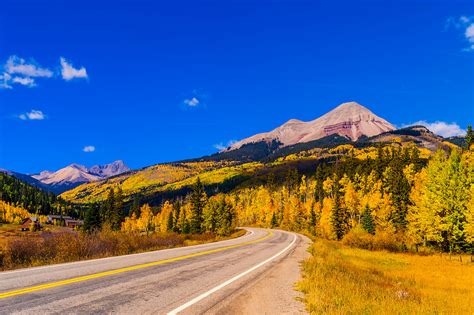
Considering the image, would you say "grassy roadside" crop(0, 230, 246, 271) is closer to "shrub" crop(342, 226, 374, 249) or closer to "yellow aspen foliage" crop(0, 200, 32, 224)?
"shrub" crop(342, 226, 374, 249)

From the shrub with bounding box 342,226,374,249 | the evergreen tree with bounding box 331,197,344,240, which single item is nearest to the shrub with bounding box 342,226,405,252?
the shrub with bounding box 342,226,374,249

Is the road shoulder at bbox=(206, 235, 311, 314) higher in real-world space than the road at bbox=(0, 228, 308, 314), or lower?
lower

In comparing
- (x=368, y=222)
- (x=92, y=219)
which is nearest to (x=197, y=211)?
(x=92, y=219)

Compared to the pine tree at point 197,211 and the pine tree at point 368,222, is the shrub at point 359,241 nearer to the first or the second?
the pine tree at point 368,222

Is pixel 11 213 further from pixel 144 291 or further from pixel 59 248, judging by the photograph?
pixel 144 291

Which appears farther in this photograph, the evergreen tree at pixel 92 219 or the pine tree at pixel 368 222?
the evergreen tree at pixel 92 219

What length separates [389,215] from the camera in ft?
206

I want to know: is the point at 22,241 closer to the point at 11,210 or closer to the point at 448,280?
the point at 448,280

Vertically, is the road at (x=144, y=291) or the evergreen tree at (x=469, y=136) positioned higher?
the evergreen tree at (x=469, y=136)

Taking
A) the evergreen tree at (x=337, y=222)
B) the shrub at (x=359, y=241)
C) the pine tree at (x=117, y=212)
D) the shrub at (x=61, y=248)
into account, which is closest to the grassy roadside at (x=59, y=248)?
the shrub at (x=61, y=248)

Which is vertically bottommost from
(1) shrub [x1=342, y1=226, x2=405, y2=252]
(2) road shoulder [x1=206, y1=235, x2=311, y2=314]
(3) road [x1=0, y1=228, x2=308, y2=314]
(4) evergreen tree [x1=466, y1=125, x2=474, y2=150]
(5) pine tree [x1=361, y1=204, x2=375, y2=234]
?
(1) shrub [x1=342, y1=226, x2=405, y2=252]

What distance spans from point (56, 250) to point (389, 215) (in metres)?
60.1

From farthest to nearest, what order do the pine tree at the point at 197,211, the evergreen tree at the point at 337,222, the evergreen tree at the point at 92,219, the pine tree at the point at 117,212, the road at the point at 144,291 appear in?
1. the pine tree at the point at 117,212
2. the evergreen tree at the point at 92,219
3. the pine tree at the point at 197,211
4. the evergreen tree at the point at 337,222
5. the road at the point at 144,291

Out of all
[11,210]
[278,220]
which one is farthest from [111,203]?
[11,210]
